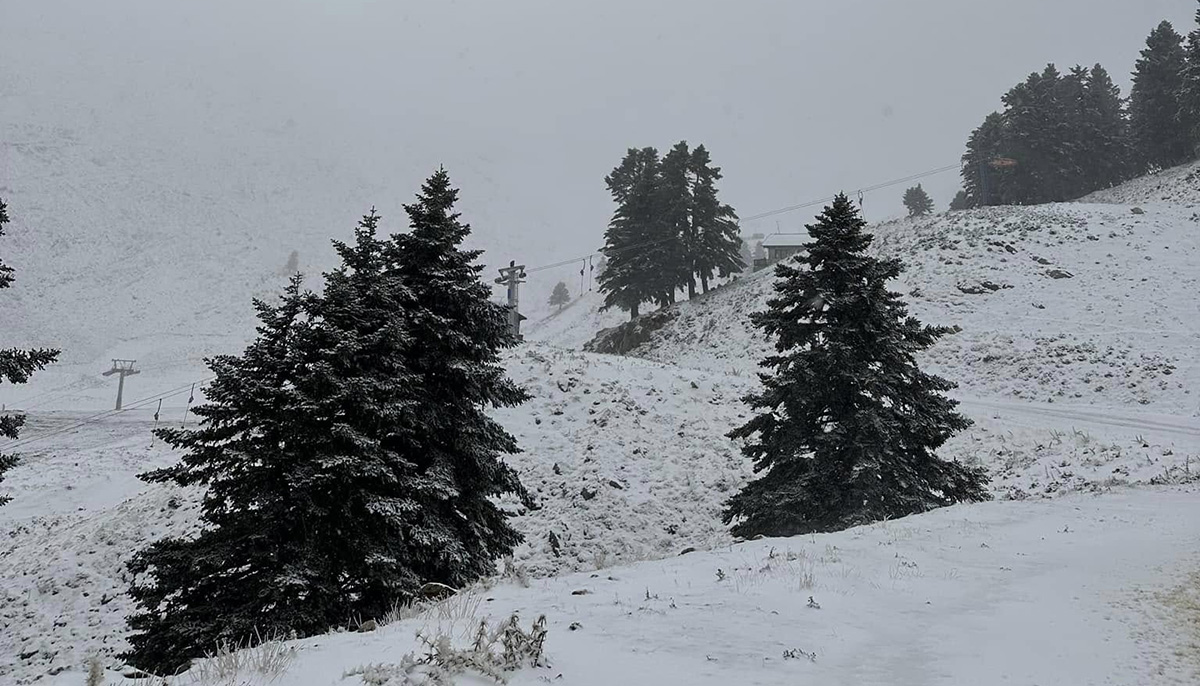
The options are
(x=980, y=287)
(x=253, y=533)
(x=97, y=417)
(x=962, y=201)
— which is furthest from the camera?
(x=962, y=201)

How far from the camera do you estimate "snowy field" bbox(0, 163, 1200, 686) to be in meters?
4.54

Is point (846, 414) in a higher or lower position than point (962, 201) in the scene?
lower

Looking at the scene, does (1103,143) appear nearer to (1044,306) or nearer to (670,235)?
(1044,306)

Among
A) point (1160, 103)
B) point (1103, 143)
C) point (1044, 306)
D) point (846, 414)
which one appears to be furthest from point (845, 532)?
point (1160, 103)

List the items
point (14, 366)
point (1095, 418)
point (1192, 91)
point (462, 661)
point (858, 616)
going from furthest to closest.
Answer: point (1192, 91) < point (1095, 418) < point (14, 366) < point (858, 616) < point (462, 661)

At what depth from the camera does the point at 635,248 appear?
47875 millimetres

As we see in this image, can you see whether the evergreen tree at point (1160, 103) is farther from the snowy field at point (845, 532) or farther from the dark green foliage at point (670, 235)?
the dark green foliage at point (670, 235)

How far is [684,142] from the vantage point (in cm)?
4931

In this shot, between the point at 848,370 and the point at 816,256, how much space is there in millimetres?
2596

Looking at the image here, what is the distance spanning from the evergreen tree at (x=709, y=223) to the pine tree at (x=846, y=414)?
111 feet

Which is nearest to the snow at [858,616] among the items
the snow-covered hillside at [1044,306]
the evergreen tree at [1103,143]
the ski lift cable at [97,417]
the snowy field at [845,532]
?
the snowy field at [845,532]

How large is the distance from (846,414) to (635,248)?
118ft

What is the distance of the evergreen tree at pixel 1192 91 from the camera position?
2104 inches

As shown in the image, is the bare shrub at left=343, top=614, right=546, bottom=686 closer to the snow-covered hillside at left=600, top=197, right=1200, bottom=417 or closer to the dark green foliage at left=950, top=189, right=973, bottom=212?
the snow-covered hillside at left=600, top=197, right=1200, bottom=417
